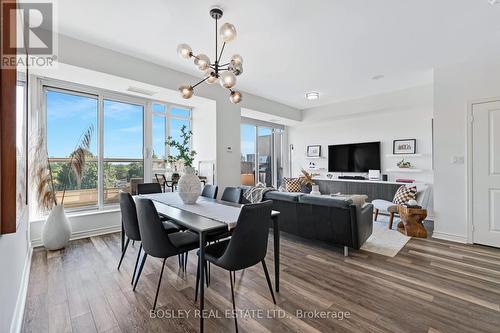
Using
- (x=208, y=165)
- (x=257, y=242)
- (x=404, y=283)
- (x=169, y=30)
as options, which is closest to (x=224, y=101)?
(x=208, y=165)

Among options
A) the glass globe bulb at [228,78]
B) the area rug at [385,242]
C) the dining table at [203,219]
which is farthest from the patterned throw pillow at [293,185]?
the glass globe bulb at [228,78]

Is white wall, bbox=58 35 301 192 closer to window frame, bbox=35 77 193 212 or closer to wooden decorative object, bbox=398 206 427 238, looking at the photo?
window frame, bbox=35 77 193 212

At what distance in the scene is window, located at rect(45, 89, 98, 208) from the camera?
3.66m

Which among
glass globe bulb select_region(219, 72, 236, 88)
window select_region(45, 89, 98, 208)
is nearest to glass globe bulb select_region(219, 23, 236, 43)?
Answer: glass globe bulb select_region(219, 72, 236, 88)

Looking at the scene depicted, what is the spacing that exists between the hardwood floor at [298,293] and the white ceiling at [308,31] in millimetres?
2780

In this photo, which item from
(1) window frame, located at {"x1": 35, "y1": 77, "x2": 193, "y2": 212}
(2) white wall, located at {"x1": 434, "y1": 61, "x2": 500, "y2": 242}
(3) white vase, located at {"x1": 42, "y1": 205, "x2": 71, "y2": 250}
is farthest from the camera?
(1) window frame, located at {"x1": 35, "y1": 77, "x2": 193, "y2": 212}

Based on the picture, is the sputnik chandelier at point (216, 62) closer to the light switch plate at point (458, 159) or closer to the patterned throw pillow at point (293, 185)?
the light switch plate at point (458, 159)

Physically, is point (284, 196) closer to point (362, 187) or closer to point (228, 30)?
point (228, 30)

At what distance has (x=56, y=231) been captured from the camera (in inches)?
123

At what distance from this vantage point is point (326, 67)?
3.79 m

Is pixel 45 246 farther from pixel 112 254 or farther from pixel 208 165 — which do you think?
pixel 208 165

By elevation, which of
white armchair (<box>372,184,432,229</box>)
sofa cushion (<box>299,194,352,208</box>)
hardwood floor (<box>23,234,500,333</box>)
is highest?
sofa cushion (<box>299,194,352,208</box>)

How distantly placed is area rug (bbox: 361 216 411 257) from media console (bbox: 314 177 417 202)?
135 centimetres

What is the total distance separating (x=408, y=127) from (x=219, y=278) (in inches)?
208
